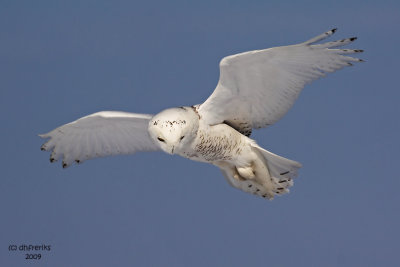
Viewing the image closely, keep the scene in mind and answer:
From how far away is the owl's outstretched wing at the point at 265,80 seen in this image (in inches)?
277

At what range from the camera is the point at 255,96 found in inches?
296

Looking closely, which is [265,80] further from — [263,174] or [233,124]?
[263,174]

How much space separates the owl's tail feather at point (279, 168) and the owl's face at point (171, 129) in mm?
958

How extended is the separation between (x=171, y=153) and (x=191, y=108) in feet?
2.09

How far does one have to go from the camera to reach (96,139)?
8055 millimetres

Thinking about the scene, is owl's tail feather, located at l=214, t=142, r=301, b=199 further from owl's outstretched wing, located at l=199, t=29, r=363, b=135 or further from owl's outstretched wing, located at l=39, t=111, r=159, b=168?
owl's outstretched wing, located at l=39, t=111, r=159, b=168

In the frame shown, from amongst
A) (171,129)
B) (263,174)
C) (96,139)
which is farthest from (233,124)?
(96,139)

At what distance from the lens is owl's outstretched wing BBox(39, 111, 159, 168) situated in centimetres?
791

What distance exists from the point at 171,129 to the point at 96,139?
1579 mm

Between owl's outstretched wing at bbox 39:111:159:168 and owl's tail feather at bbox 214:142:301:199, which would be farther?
owl's outstretched wing at bbox 39:111:159:168

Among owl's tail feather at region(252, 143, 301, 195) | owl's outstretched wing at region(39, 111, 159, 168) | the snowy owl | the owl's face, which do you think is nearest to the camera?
the owl's face

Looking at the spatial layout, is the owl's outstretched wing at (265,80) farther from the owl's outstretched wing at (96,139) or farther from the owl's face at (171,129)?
the owl's outstretched wing at (96,139)

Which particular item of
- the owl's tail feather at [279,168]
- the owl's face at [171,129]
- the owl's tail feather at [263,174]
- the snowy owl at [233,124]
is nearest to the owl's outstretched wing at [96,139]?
the snowy owl at [233,124]

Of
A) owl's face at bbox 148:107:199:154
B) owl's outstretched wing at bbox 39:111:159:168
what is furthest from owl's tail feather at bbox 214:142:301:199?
owl's face at bbox 148:107:199:154
